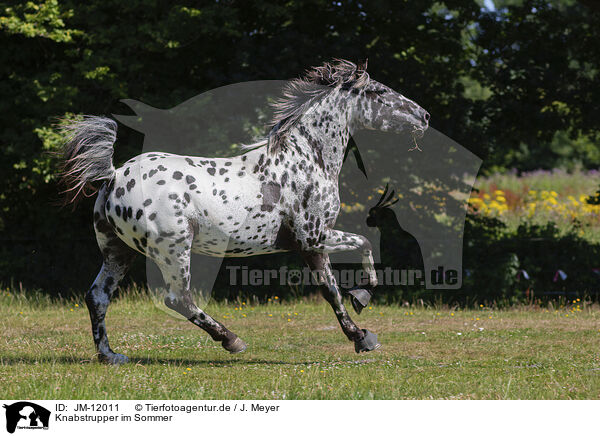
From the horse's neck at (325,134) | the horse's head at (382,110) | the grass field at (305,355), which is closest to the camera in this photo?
the grass field at (305,355)

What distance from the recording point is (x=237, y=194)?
6297mm

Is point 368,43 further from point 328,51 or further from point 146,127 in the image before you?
point 146,127

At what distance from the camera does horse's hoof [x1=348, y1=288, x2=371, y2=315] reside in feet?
21.6

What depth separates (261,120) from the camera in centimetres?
1165

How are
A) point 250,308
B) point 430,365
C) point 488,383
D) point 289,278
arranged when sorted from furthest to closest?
1. point 289,278
2. point 250,308
3. point 430,365
4. point 488,383

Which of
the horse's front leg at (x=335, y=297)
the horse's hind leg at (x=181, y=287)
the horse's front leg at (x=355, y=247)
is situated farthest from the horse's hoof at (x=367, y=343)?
the horse's hind leg at (x=181, y=287)

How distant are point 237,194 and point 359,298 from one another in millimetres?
1548

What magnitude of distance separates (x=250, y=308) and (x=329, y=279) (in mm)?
4594

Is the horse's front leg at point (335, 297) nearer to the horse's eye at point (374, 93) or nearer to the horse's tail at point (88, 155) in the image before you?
the horse's eye at point (374, 93)

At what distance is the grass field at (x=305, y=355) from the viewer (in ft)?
17.8

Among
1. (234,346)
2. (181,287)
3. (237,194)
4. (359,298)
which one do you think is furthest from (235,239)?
(359,298)

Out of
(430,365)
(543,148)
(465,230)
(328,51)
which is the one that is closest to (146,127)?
(328,51)
